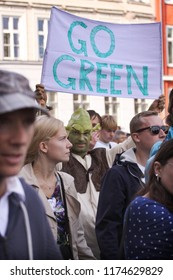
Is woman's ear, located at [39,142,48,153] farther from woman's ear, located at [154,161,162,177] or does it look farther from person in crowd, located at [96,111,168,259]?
woman's ear, located at [154,161,162,177]

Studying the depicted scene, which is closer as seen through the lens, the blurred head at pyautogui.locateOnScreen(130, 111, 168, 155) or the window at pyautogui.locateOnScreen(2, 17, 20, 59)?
the blurred head at pyautogui.locateOnScreen(130, 111, 168, 155)

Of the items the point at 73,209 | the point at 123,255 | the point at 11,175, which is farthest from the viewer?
the point at 73,209

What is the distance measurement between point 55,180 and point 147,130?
80cm

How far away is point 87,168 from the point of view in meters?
4.59

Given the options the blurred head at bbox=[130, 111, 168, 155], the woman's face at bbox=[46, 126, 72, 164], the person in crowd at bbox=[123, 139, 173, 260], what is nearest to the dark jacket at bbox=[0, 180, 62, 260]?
the person in crowd at bbox=[123, 139, 173, 260]

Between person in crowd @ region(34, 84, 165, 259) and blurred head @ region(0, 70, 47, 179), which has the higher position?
blurred head @ region(0, 70, 47, 179)

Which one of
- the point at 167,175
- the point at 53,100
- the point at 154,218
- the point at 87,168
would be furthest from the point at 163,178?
the point at 53,100

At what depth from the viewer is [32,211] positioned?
5.95ft

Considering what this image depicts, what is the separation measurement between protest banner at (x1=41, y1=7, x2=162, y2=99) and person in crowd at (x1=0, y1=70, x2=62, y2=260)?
14.5ft

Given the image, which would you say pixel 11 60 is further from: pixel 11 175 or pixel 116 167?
pixel 11 175

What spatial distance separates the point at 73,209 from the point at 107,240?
29 centimetres

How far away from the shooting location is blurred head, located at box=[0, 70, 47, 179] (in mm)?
1622

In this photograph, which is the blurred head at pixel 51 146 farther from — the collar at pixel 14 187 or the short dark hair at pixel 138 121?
the collar at pixel 14 187
